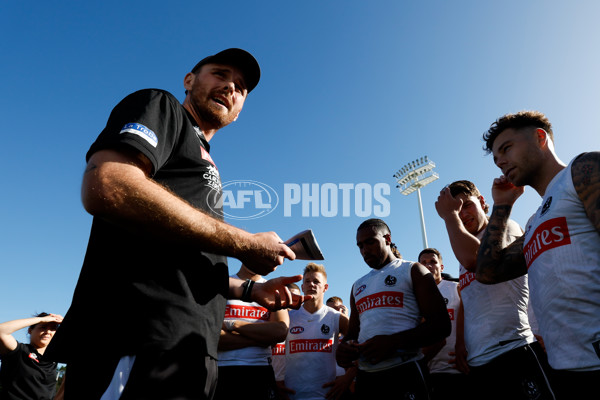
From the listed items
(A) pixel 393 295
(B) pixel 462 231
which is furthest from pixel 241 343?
(B) pixel 462 231

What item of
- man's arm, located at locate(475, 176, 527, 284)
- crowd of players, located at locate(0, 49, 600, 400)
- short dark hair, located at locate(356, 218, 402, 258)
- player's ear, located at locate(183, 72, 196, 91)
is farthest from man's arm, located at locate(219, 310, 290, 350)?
player's ear, located at locate(183, 72, 196, 91)

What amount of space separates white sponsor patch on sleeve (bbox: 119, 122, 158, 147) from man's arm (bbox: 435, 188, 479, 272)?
118 inches

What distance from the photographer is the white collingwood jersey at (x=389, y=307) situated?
12.2 ft

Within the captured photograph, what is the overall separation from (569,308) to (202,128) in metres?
2.30

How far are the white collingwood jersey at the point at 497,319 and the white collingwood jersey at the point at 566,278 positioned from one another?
105cm

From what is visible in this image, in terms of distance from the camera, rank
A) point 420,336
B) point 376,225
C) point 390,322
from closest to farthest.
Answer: point 420,336
point 390,322
point 376,225

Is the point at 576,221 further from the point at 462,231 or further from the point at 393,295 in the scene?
the point at 393,295

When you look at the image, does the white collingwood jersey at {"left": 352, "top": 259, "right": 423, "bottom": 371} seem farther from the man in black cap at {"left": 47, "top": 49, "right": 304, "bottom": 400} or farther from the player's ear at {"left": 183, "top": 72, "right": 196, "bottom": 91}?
the player's ear at {"left": 183, "top": 72, "right": 196, "bottom": 91}

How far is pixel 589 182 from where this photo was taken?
2.05 m

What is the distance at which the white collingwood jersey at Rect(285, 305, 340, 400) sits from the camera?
16.1ft

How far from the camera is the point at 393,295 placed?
3955mm

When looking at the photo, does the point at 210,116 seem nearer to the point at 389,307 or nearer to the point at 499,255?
the point at 499,255

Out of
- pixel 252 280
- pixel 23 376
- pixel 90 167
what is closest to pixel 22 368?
pixel 23 376

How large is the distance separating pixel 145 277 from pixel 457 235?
299cm
